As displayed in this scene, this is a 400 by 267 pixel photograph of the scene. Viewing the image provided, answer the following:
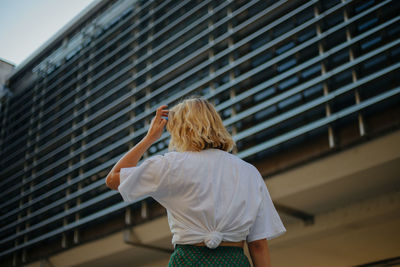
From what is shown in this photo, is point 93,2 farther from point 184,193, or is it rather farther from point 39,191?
point 184,193

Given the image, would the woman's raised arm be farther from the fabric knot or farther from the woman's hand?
the fabric knot

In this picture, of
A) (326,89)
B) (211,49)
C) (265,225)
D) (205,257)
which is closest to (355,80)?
(326,89)

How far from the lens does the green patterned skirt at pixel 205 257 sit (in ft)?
4.80

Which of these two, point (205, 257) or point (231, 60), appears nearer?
point (205, 257)

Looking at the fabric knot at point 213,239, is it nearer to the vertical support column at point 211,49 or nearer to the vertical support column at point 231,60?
the vertical support column at point 231,60

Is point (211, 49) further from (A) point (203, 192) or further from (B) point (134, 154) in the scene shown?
(A) point (203, 192)

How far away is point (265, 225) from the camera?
1.61 metres

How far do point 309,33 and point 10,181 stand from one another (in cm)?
555

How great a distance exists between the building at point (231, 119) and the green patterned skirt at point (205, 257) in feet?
6.80

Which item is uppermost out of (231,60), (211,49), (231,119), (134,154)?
(211,49)

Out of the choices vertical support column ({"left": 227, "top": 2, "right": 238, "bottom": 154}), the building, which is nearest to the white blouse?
the building

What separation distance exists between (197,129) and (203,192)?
0.24 m

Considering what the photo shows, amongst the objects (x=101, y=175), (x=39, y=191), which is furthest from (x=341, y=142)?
(x=39, y=191)

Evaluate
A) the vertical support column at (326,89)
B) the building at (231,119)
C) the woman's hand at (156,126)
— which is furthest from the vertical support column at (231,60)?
the woman's hand at (156,126)
